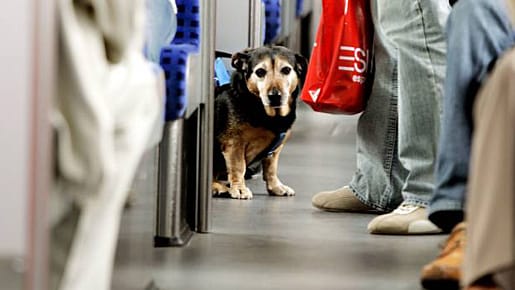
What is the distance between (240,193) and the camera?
14.6ft

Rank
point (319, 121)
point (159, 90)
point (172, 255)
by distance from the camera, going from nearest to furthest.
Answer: point (159, 90) < point (172, 255) < point (319, 121)

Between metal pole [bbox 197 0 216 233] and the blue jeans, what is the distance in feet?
3.47

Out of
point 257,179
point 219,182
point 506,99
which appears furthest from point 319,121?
point 506,99

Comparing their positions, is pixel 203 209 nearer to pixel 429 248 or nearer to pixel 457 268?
pixel 429 248

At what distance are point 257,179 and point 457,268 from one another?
2.61m

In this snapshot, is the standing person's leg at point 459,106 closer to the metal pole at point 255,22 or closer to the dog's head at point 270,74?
the dog's head at point 270,74

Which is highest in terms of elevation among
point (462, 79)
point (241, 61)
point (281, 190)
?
point (462, 79)

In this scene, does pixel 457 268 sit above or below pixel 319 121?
above

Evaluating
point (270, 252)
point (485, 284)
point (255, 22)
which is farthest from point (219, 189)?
point (485, 284)

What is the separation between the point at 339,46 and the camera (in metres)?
3.88

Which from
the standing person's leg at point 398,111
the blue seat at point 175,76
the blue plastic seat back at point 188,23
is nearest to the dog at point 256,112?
the standing person's leg at point 398,111

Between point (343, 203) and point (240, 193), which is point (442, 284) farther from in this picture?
point (240, 193)

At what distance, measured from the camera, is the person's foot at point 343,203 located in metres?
4.07

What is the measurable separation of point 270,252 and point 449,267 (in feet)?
2.41
